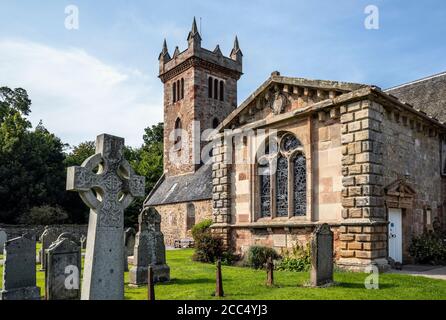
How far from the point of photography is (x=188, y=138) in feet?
135

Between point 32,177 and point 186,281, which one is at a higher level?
point 32,177

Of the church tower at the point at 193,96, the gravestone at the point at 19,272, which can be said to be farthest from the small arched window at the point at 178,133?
the gravestone at the point at 19,272

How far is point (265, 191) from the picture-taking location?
17328 millimetres

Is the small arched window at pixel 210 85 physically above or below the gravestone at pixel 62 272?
above

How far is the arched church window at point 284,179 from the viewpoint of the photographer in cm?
1588

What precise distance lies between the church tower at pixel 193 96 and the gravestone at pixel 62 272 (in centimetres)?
2932

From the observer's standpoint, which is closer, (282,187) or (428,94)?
(282,187)

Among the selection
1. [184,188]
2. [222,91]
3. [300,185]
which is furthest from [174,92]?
[300,185]

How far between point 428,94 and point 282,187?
10970 mm

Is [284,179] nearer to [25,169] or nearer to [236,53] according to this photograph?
[236,53]

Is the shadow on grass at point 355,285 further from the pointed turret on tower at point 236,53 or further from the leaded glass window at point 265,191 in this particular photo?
the pointed turret on tower at point 236,53
